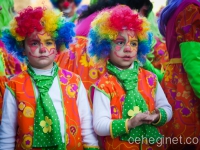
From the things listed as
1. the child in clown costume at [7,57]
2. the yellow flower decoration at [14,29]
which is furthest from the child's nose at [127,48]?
the child in clown costume at [7,57]

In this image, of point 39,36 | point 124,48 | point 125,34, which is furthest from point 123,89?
point 39,36

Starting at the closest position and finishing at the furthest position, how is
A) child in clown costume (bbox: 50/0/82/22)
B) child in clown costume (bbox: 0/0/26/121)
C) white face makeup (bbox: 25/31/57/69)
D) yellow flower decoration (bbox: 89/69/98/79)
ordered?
1. white face makeup (bbox: 25/31/57/69)
2. yellow flower decoration (bbox: 89/69/98/79)
3. child in clown costume (bbox: 0/0/26/121)
4. child in clown costume (bbox: 50/0/82/22)

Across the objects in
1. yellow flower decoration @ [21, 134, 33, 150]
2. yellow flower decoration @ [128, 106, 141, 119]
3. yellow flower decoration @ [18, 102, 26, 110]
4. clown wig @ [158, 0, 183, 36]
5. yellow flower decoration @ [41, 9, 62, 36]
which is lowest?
yellow flower decoration @ [21, 134, 33, 150]

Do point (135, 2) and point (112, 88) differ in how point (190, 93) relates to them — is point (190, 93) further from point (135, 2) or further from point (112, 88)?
point (135, 2)

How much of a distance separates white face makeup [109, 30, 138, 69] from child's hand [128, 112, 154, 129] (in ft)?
1.46

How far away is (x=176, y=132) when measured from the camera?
10.9 ft

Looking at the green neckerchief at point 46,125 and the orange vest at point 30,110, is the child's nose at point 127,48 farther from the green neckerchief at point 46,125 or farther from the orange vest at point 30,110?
the green neckerchief at point 46,125

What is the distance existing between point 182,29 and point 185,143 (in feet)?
3.02

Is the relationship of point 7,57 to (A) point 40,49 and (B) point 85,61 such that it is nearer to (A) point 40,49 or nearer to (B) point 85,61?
(B) point 85,61

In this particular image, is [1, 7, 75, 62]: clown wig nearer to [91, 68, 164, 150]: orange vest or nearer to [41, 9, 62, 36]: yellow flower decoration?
[41, 9, 62, 36]: yellow flower decoration

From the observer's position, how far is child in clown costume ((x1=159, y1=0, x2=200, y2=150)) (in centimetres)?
321

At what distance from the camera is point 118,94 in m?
2.98

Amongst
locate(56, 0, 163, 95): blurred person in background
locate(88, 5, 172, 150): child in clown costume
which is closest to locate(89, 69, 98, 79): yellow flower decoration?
locate(56, 0, 163, 95): blurred person in background

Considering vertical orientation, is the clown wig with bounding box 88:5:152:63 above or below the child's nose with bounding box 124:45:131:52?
above
